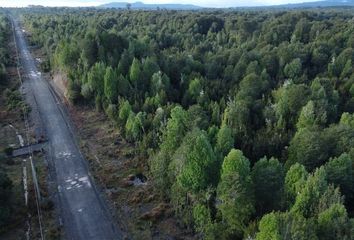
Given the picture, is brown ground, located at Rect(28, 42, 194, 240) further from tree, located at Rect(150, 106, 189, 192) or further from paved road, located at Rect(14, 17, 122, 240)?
tree, located at Rect(150, 106, 189, 192)

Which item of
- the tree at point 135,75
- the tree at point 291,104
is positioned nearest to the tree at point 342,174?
the tree at point 291,104

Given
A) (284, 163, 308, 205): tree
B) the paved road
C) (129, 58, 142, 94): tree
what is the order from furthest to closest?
(129, 58, 142, 94): tree
the paved road
(284, 163, 308, 205): tree

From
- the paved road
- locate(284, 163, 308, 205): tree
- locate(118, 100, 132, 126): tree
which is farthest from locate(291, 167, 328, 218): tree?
locate(118, 100, 132, 126): tree

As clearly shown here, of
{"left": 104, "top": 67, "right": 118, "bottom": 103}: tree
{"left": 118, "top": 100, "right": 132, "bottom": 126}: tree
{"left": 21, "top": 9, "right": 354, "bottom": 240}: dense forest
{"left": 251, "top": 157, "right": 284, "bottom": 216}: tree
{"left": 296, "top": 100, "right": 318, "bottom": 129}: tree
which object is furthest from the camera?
{"left": 104, "top": 67, "right": 118, "bottom": 103}: tree

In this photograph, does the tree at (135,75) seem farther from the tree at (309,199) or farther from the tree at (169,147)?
the tree at (309,199)

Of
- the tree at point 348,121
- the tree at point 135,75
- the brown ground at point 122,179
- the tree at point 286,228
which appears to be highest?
the tree at point 135,75

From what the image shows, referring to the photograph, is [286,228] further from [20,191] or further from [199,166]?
[20,191]
